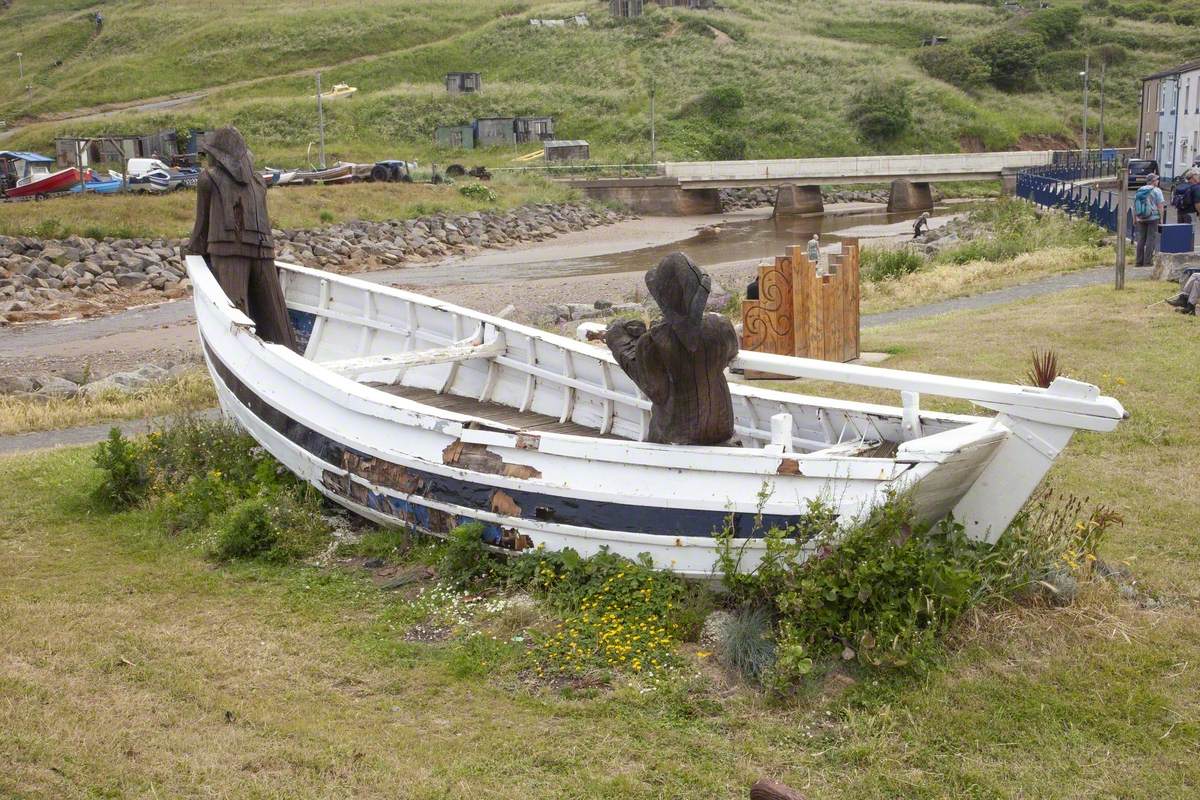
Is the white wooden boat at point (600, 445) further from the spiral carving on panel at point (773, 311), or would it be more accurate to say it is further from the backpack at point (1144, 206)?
the backpack at point (1144, 206)

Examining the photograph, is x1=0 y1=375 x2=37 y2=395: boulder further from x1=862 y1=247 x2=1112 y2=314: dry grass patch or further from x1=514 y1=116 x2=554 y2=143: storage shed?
x1=514 y1=116 x2=554 y2=143: storage shed

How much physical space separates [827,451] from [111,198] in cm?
3420

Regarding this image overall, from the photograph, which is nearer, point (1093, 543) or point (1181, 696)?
point (1181, 696)

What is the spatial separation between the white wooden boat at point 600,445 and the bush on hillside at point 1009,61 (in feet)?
256

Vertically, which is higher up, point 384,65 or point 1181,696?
point 384,65

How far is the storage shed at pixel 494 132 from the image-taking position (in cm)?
6500

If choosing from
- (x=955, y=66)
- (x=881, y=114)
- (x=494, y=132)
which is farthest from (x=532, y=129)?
(x=955, y=66)

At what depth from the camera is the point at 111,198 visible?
36250 mm

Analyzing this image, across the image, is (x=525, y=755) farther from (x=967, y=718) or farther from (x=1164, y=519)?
(x=1164, y=519)

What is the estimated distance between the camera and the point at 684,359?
6770 millimetres

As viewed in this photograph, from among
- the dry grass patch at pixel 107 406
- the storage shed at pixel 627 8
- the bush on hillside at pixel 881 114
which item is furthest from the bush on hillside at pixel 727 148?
the dry grass patch at pixel 107 406

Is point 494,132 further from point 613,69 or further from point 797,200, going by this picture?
point 797,200

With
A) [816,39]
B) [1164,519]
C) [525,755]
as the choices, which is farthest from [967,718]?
[816,39]

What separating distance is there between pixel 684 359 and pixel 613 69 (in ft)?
244
